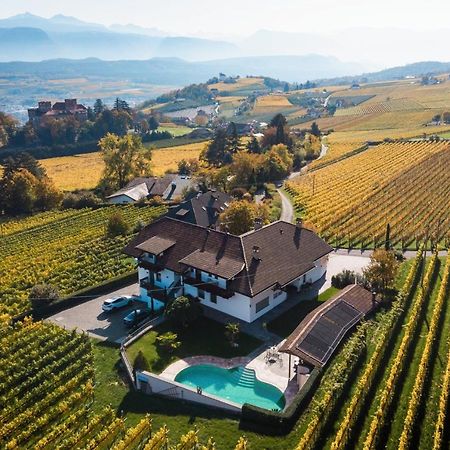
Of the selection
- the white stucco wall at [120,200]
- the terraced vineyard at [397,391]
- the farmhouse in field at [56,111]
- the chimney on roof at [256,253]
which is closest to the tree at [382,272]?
the terraced vineyard at [397,391]

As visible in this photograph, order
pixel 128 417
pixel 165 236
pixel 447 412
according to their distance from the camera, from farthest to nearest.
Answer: pixel 165 236 → pixel 128 417 → pixel 447 412

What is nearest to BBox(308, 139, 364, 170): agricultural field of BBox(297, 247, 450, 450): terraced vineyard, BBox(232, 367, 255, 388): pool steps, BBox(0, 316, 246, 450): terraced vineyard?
BBox(297, 247, 450, 450): terraced vineyard

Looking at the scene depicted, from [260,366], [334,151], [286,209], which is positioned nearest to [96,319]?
[260,366]

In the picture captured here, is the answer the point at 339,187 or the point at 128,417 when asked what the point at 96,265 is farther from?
the point at 339,187

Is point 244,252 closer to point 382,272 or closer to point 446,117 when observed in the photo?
point 382,272

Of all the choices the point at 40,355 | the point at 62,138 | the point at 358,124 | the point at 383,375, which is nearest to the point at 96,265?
the point at 40,355

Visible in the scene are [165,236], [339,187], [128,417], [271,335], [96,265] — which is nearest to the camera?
[128,417]

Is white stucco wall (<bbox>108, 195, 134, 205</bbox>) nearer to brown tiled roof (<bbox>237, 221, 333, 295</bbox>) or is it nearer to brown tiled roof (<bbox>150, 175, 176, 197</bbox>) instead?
brown tiled roof (<bbox>150, 175, 176, 197</bbox>)
